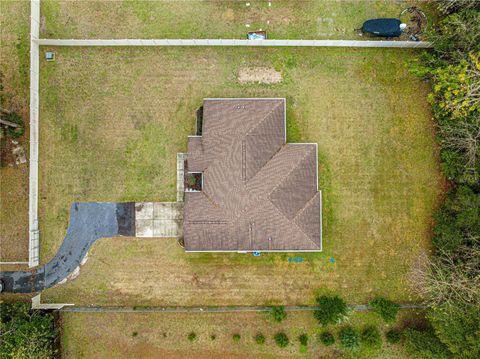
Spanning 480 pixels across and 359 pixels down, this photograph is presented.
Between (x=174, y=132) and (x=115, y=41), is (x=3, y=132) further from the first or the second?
(x=174, y=132)

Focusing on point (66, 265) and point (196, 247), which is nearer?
point (196, 247)

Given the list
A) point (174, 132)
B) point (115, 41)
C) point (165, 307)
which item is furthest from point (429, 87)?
point (165, 307)

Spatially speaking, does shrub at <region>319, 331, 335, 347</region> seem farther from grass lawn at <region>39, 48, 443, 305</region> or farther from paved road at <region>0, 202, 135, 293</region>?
paved road at <region>0, 202, 135, 293</region>

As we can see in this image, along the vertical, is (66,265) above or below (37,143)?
below

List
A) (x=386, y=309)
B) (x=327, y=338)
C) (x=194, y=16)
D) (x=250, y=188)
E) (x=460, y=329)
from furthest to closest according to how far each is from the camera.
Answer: (x=194, y=16), (x=327, y=338), (x=386, y=309), (x=250, y=188), (x=460, y=329)

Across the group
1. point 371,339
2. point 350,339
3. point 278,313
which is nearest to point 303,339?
point 278,313

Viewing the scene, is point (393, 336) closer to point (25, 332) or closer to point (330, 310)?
point (330, 310)

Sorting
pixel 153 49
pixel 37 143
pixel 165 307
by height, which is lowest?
pixel 165 307
